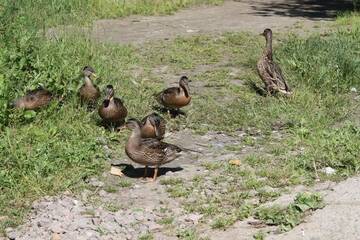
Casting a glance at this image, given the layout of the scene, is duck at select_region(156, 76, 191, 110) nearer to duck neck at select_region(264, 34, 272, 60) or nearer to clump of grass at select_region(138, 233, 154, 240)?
duck neck at select_region(264, 34, 272, 60)

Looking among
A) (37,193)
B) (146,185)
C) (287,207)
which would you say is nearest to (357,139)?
(287,207)

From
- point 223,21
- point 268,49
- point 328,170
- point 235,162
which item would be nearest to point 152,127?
point 235,162

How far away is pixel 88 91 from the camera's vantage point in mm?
9211

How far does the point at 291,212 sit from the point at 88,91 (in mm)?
3987

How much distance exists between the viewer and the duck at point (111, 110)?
343 inches

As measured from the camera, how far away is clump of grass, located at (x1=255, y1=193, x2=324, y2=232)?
613cm

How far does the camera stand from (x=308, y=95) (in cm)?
1023

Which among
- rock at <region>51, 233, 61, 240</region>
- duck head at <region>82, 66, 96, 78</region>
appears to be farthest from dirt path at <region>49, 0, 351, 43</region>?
rock at <region>51, 233, 61, 240</region>

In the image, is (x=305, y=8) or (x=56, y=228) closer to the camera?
(x=56, y=228)

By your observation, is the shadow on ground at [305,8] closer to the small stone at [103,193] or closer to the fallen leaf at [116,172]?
the fallen leaf at [116,172]

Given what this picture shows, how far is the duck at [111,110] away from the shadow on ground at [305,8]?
10122 mm

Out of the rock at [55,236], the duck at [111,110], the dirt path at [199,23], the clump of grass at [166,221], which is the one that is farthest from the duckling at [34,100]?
the dirt path at [199,23]

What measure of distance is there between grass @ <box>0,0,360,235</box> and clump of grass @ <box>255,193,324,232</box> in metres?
0.26

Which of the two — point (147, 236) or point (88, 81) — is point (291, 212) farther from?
point (88, 81)
